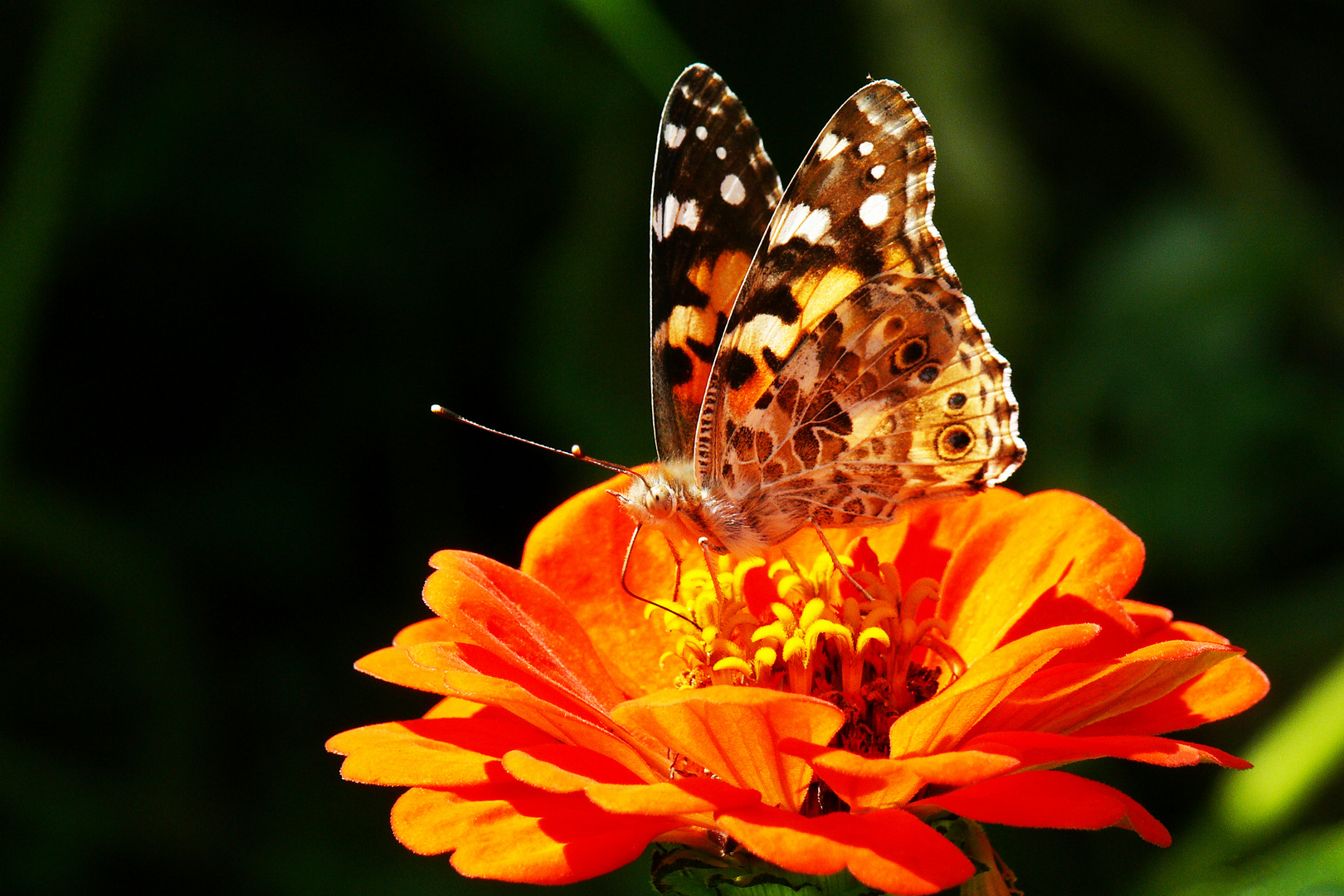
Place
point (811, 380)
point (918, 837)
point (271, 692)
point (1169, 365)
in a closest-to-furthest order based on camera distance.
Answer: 1. point (918, 837)
2. point (811, 380)
3. point (271, 692)
4. point (1169, 365)

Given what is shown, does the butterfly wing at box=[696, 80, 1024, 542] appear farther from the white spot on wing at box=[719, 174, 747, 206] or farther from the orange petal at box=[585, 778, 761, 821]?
the orange petal at box=[585, 778, 761, 821]

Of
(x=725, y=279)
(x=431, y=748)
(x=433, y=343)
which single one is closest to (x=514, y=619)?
(x=431, y=748)

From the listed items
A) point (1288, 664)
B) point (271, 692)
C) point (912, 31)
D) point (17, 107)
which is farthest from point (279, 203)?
point (1288, 664)

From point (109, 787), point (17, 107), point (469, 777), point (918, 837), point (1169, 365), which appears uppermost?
point (17, 107)

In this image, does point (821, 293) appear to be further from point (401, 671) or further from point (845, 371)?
point (401, 671)

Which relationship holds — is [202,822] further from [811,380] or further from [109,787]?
[811,380]

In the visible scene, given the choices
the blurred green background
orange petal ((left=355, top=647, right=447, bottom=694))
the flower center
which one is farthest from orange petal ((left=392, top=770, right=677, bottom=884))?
the blurred green background


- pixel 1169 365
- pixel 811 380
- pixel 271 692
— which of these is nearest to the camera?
pixel 811 380
